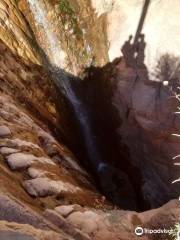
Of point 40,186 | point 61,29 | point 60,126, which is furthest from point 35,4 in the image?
point 40,186

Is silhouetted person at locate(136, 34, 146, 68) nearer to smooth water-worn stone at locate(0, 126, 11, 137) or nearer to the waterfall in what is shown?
the waterfall

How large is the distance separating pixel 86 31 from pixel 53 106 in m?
3.17

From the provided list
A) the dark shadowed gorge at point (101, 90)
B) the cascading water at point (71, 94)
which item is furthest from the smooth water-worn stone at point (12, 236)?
the cascading water at point (71, 94)

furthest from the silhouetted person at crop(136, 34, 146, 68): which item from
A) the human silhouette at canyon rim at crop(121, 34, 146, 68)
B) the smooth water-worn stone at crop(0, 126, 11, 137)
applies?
the smooth water-worn stone at crop(0, 126, 11, 137)

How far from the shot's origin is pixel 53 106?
9195 mm

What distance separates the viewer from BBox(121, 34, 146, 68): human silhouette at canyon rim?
1037cm

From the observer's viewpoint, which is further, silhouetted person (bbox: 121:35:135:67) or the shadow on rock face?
silhouetted person (bbox: 121:35:135:67)

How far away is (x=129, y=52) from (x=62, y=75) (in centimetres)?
201

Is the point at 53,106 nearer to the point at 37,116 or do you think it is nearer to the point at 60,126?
the point at 60,126

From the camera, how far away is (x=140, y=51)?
10.4 meters

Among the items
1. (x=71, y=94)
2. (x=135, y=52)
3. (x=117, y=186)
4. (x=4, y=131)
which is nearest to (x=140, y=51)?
(x=135, y=52)

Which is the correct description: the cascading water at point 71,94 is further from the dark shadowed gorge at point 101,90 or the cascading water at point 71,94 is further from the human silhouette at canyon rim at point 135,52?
the human silhouette at canyon rim at point 135,52

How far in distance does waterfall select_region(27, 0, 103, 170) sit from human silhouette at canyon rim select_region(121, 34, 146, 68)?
1.81m

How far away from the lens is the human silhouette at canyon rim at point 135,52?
34.0 feet
